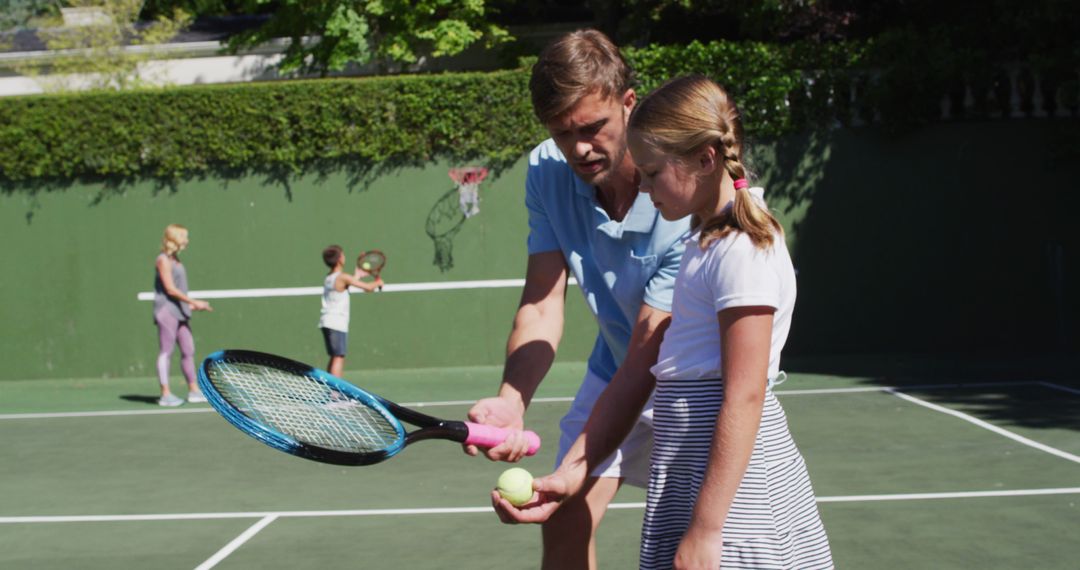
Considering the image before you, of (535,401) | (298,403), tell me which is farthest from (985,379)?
(298,403)

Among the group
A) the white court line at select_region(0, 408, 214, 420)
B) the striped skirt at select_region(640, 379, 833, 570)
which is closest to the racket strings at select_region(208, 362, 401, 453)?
the striped skirt at select_region(640, 379, 833, 570)

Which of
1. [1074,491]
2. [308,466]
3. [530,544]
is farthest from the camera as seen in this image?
[308,466]

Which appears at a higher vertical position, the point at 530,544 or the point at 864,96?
the point at 864,96

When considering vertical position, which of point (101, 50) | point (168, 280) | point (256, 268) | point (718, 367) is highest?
point (101, 50)

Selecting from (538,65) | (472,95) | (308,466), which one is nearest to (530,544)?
(308,466)

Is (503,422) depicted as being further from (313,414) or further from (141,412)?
(141,412)

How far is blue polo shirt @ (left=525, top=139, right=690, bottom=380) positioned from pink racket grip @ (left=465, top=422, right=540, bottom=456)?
1.35 feet

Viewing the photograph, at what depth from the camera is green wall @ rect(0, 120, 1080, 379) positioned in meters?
11.8

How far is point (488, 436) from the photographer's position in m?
2.69

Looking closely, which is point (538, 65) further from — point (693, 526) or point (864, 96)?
point (864, 96)

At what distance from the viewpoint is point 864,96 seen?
11680mm

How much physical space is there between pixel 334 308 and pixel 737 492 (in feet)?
26.1

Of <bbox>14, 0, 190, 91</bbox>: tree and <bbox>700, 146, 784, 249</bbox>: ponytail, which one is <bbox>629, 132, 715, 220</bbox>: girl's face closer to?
<bbox>700, 146, 784, 249</bbox>: ponytail

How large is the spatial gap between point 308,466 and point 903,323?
22.8ft
